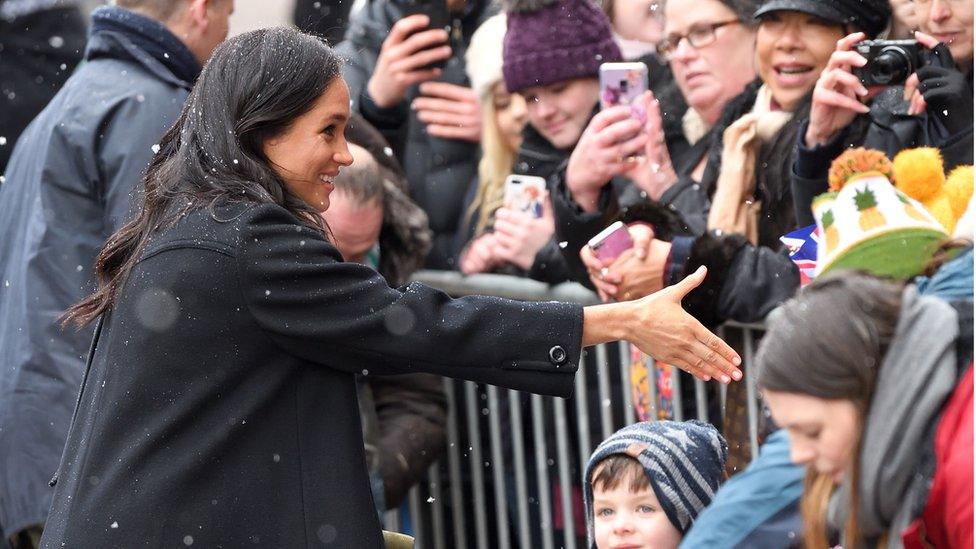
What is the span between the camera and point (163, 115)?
515cm

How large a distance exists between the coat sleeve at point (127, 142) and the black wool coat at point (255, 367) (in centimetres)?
Answer: 159

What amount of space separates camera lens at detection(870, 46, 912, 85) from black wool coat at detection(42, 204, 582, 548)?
1.25 meters

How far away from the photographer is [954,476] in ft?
8.67

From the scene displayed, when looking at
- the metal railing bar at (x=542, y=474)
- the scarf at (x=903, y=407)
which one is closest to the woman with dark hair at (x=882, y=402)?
the scarf at (x=903, y=407)

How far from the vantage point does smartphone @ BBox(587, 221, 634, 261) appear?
4.69 meters

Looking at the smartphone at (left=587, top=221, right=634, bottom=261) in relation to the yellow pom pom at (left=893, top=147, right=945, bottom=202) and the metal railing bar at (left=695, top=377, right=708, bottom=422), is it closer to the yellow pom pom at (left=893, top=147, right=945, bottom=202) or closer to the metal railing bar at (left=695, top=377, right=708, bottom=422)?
the metal railing bar at (left=695, top=377, right=708, bottom=422)

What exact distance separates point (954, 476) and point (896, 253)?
82cm

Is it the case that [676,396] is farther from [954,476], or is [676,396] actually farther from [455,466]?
[954,476]

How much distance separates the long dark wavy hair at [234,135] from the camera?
3.57 meters

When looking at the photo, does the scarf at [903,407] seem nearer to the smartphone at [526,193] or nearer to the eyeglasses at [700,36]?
the eyeglasses at [700,36]

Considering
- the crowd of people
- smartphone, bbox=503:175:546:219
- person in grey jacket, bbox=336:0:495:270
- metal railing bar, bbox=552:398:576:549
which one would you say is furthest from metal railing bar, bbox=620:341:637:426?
person in grey jacket, bbox=336:0:495:270

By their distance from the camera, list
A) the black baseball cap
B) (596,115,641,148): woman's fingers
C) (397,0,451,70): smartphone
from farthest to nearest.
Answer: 1. (397,0,451,70): smartphone
2. (596,115,641,148): woman's fingers
3. the black baseball cap

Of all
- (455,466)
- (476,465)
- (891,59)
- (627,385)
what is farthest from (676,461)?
(455,466)

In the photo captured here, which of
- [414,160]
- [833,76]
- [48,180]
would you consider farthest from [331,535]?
[414,160]
